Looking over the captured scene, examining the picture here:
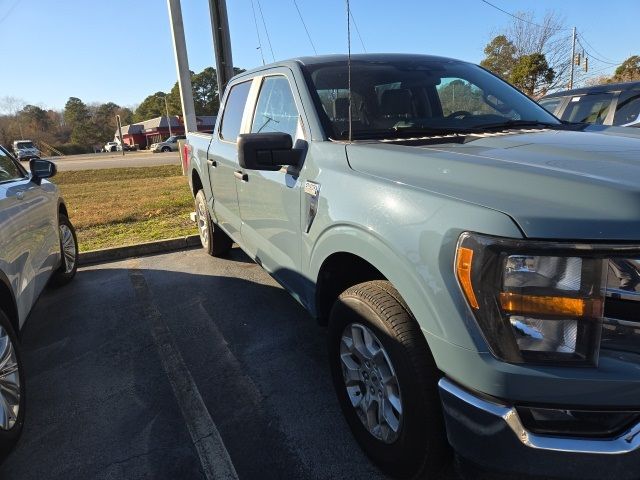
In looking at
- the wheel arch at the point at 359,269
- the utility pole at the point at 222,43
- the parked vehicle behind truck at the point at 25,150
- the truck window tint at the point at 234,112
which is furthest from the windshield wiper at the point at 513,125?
the parked vehicle behind truck at the point at 25,150

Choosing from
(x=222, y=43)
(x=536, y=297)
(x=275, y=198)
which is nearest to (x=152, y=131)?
(x=222, y=43)

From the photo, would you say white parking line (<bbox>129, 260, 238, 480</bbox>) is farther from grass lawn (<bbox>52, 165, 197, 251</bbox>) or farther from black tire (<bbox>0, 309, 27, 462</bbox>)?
grass lawn (<bbox>52, 165, 197, 251</bbox>)

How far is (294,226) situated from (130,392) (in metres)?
1.52

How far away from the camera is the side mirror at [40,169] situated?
4480mm

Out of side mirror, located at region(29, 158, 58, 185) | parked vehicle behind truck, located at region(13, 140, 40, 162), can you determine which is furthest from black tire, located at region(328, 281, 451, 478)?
parked vehicle behind truck, located at region(13, 140, 40, 162)

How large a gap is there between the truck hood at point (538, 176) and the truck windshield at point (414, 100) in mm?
406

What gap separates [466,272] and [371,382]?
90 cm

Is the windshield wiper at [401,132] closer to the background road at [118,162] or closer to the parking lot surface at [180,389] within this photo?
the parking lot surface at [180,389]

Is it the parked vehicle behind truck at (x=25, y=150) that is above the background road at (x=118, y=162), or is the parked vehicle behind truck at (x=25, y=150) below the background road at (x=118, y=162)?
below

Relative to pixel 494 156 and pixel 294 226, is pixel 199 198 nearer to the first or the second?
pixel 294 226

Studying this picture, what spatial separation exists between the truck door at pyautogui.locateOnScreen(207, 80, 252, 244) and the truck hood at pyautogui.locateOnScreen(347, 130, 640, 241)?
193 centimetres

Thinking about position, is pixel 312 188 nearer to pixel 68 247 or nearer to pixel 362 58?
pixel 362 58

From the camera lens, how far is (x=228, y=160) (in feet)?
13.7

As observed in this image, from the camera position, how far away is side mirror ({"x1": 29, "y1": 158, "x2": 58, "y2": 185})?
14.7ft
